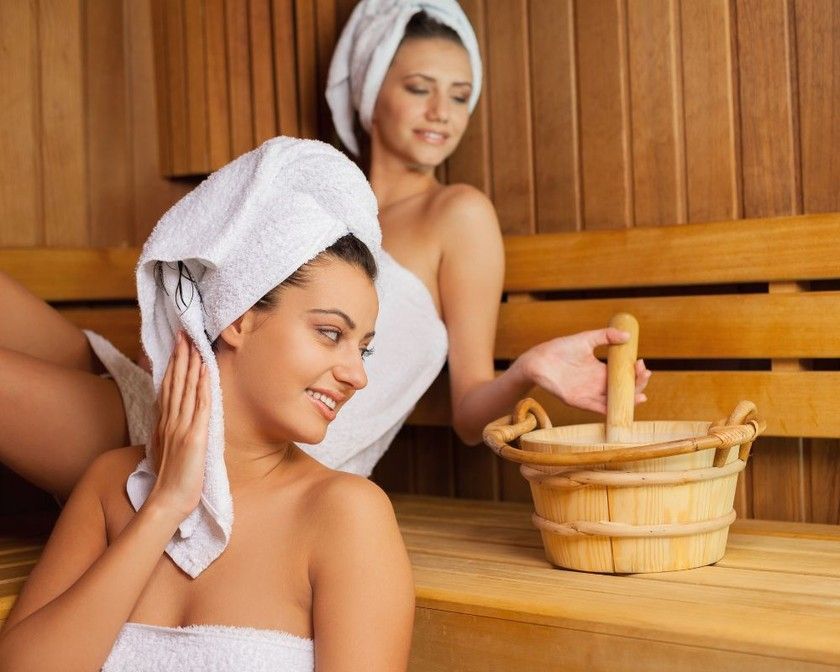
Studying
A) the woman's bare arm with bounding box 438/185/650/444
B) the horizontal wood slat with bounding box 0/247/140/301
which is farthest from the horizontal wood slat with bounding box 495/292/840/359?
the horizontal wood slat with bounding box 0/247/140/301

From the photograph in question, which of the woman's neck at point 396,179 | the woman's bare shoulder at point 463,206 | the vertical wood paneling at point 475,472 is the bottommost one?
the vertical wood paneling at point 475,472

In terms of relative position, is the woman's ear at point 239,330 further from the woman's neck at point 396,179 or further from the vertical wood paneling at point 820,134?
the vertical wood paneling at point 820,134

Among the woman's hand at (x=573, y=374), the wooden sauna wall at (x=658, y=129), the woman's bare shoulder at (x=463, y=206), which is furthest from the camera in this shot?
the woman's bare shoulder at (x=463, y=206)

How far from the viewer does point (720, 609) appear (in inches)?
60.8

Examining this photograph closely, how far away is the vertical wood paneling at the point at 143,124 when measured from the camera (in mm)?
3137

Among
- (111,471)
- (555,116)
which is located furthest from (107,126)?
(111,471)

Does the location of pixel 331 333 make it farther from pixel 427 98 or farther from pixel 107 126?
pixel 107 126

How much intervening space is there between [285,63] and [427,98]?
1.91 feet

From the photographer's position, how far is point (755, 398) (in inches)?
87.0

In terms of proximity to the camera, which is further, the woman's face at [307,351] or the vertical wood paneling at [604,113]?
the vertical wood paneling at [604,113]

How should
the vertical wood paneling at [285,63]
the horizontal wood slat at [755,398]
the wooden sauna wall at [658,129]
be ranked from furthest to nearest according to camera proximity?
1. the vertical wood paneling at [285,63]
2. the wooden sauna wall at [658,129]
3. the horizontal wood slat at [755,398]

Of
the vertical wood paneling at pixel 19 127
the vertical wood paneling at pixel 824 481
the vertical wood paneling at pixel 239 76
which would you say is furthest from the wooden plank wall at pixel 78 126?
the vertical wood paneling at pixel 824 481

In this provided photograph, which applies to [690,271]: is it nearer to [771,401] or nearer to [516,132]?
[771,401]

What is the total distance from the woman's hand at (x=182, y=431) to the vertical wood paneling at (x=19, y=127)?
1.45 m
